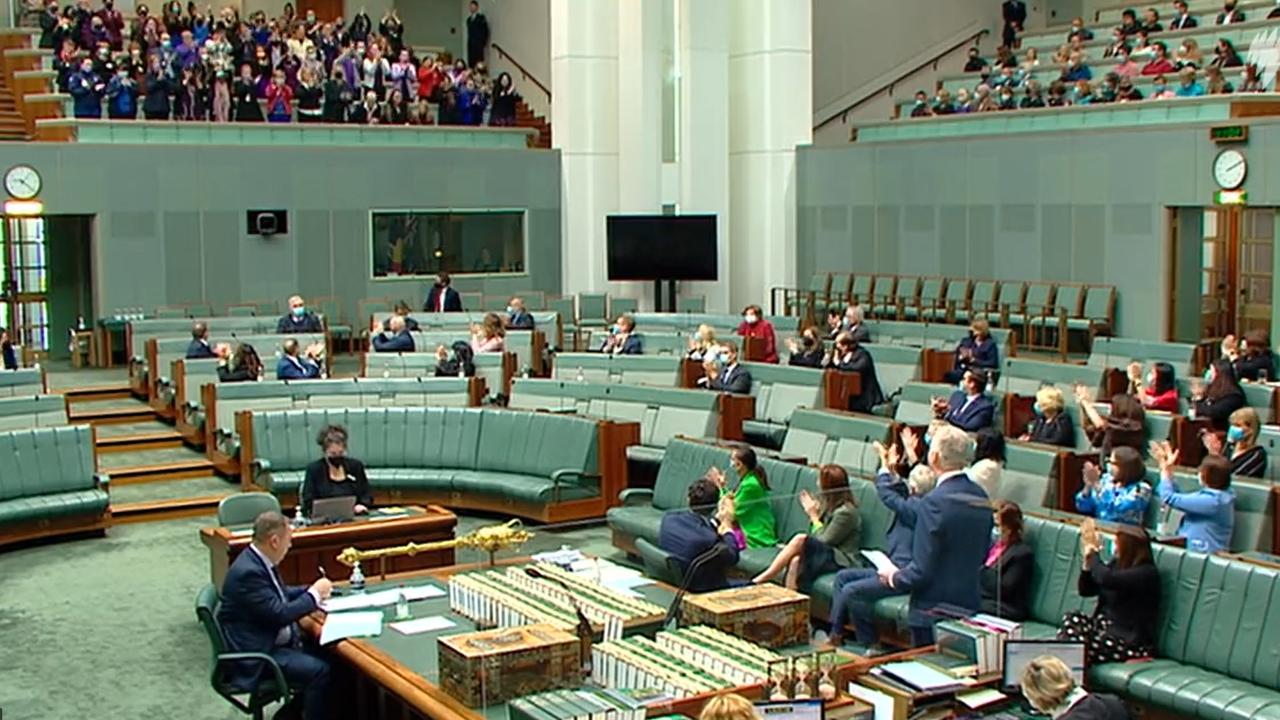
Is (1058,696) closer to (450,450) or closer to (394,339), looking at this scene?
(450,450)

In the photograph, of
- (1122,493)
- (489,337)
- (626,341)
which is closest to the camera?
(1122,493)

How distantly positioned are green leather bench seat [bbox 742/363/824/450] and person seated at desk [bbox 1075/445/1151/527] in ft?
15.8

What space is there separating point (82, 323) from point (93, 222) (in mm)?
1751

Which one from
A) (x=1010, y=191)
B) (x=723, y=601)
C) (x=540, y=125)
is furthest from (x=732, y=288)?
(x=723, y=601)

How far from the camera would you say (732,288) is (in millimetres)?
24750

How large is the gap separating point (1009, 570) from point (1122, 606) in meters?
0.72


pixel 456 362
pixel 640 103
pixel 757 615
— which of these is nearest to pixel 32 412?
pixel 456 362

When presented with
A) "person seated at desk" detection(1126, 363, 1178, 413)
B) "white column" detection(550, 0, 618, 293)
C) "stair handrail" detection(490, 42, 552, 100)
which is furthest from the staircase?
"person seated at desk" detection(1126, 363, 1178, 413)

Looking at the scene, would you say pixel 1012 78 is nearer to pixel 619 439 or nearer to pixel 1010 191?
pixel 1010 191

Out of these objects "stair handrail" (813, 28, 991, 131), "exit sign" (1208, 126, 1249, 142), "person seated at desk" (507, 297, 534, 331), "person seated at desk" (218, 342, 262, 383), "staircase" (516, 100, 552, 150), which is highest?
"stair handrail" (813, 28, 991, 131)

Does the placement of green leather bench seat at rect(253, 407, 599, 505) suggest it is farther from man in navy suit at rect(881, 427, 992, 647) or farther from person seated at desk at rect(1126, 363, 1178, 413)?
man in navy suit at rect(881, 427, 992, 647)

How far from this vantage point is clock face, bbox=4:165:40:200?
2134 centimetres

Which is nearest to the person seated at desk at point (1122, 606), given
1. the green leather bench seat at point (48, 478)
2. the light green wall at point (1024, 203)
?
the green leather bench seat at point (48, 478)

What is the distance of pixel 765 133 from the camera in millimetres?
24281
